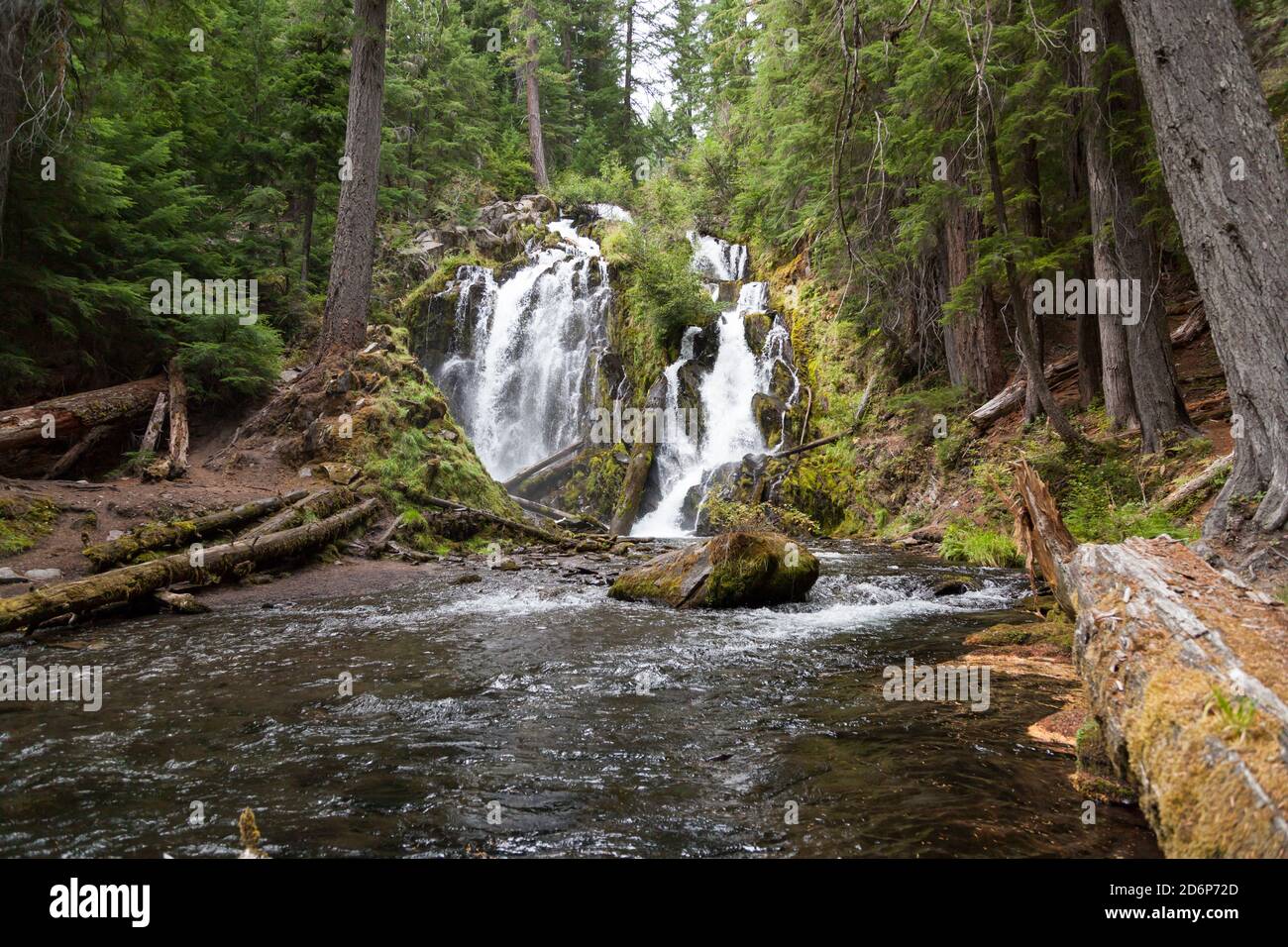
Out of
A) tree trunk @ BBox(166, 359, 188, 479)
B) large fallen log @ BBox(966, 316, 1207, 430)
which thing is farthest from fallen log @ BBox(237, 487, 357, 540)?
large fallen log @ BBox(966, 316, 1207, 430)

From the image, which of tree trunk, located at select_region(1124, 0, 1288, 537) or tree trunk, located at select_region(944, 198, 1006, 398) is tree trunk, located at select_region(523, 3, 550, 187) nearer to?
tree trunk, located at select_region(944, 198, 1006, 398)

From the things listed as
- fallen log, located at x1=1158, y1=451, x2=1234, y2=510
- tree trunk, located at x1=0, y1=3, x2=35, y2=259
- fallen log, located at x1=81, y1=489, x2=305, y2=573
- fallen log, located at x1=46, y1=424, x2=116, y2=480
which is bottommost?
fallen log, located at x1=81, y1=489, x2=305, y2=573

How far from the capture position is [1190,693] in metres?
2.79

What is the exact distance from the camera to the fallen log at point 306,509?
929 cm

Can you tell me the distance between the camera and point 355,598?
8.24 metres

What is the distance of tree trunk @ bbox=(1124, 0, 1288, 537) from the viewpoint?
5.15 meters

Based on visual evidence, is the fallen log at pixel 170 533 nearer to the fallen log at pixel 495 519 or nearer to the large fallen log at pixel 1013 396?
the fallen log at pixel 495 519

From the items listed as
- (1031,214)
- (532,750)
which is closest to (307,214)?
(1031,214)

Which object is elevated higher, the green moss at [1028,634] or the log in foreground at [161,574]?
the log in foreground at [161,574]

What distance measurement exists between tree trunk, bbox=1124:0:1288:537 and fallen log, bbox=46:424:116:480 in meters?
13.5

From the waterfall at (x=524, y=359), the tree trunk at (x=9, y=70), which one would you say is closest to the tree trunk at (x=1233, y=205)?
the tree trunk at (x=9, y=70)

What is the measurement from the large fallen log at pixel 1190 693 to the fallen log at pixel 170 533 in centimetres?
905
